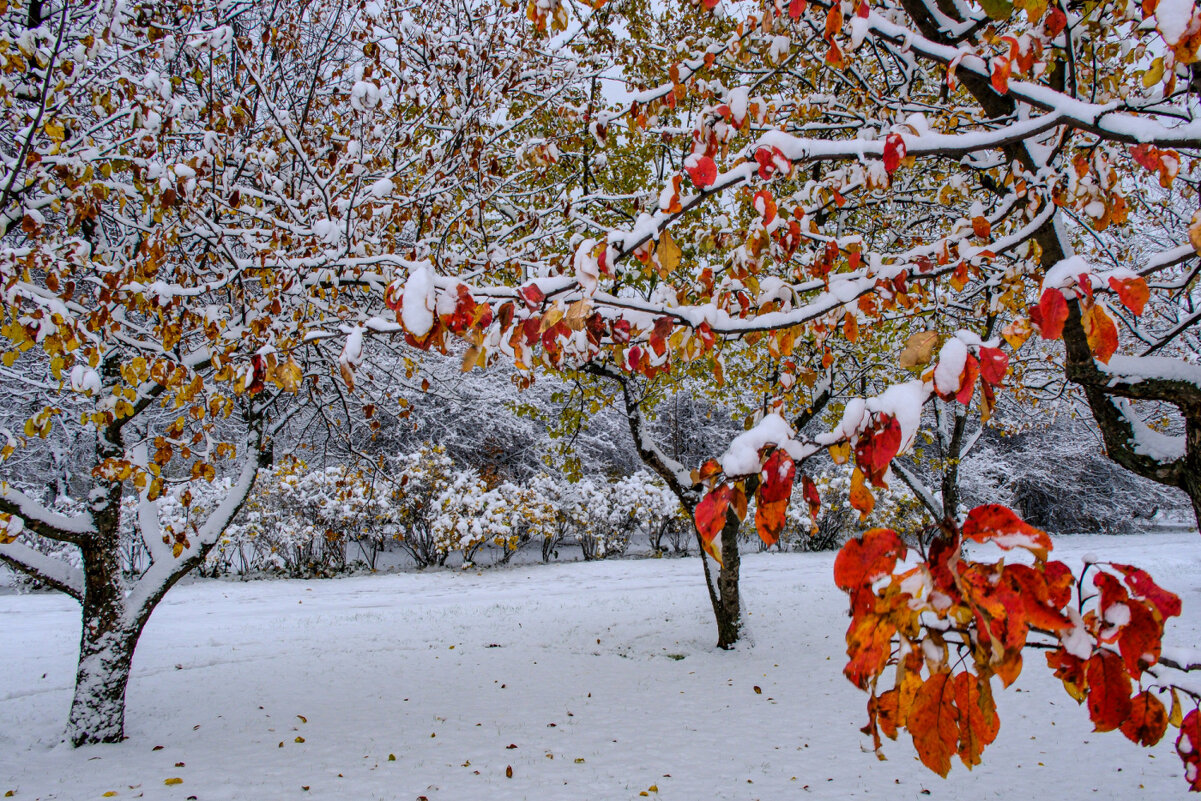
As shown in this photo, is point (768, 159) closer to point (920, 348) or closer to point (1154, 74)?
point (920, 348)

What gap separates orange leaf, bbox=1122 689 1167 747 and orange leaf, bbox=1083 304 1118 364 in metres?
0.73

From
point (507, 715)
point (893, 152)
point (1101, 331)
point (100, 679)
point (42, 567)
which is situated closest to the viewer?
point (1101, 331)

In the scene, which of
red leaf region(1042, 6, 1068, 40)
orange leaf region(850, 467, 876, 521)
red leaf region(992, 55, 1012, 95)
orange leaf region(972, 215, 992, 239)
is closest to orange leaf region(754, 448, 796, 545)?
orange leaf region(850, 467, 876, 521)

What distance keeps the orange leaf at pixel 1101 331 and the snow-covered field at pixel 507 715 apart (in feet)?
11.4

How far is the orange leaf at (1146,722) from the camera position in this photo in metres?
1.14

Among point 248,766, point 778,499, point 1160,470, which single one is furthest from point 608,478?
point 778,499

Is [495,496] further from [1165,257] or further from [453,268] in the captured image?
[1165,257]

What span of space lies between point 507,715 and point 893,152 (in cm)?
534

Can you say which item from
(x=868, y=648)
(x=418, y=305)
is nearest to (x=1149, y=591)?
(x=868, y=648)

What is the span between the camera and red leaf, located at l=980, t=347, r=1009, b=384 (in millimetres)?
1291

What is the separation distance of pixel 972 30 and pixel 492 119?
148 inches

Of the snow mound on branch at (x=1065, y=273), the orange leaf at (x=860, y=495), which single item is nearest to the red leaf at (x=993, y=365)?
the snow mound on branch at (x=1065, y=273)

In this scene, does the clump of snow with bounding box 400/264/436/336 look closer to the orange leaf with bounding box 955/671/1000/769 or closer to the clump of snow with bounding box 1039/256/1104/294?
the orange leaf with bounding box 955/671/1000/769

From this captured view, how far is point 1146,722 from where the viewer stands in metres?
1.14
